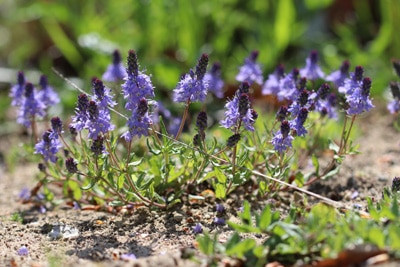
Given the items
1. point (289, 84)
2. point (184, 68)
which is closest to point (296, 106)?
point (289, 84)

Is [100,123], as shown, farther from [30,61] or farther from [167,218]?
[30,61]

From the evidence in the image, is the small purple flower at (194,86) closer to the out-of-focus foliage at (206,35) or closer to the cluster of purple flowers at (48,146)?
the cluster of purple flowers at (48,146)

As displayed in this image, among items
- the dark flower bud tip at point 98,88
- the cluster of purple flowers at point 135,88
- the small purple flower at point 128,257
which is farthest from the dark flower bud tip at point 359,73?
the small purple flower at point 128,257

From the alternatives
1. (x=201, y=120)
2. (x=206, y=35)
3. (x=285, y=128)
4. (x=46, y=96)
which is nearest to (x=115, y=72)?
(x=46, y=96)

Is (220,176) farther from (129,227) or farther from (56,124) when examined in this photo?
(56,124)

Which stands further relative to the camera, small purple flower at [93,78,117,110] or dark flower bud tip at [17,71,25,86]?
dark flower bud tip at [17,71,25,86]

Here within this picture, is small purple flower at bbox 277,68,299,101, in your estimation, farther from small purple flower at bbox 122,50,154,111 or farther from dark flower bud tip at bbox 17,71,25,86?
dark flower bud tip at bbox 17,71,25,86

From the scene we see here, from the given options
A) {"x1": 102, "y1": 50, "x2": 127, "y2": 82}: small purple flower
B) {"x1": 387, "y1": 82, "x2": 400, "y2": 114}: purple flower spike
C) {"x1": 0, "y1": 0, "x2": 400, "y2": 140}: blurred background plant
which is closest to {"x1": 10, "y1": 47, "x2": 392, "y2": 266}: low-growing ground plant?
{"x1": 387, "y1": 82, "x2": 400, "y2": 114}: purple flower spike
